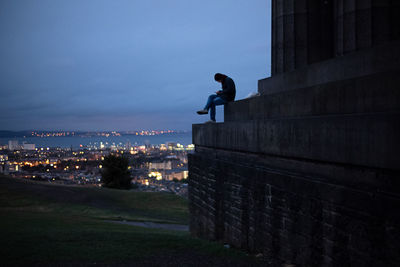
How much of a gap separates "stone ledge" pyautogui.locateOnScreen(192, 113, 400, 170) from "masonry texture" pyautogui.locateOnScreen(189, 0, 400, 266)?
16mm

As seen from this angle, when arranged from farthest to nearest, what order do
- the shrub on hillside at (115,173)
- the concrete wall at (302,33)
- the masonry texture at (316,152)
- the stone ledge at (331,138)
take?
the shrub on hillside at (115,173), the concrete wall at (302,33), the masonry texture at (316,152), the stone ledge at (331,138)

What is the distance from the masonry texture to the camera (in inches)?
Result: 168

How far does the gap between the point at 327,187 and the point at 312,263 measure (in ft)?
4.29

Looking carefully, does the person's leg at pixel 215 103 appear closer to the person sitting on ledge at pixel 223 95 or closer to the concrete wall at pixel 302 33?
the person sitting on ledge at pixel 223 95

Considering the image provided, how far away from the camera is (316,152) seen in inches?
213

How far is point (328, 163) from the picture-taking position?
5207mm

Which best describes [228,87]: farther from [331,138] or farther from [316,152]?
[331,138]

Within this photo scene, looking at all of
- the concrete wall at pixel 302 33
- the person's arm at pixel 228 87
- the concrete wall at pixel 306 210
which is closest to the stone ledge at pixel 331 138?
the concrete wall at pixel 306 210

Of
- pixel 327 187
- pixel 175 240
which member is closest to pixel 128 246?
pixel 175 240

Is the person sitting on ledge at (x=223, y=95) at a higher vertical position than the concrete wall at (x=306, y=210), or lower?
higher

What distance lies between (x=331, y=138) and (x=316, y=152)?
427 millimetres

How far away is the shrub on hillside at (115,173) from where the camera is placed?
128 feet

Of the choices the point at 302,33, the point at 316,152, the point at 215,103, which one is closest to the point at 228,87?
the point at 215,103

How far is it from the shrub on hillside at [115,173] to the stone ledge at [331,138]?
108 feet
